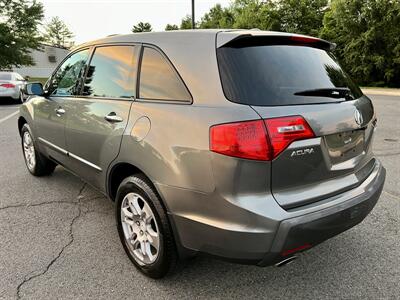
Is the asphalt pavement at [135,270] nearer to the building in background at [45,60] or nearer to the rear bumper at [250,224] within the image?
the rear bumper at [250,224]

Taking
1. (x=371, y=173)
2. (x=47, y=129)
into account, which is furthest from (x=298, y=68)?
(x=47, y=129)

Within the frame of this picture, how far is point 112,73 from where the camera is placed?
3115 mm

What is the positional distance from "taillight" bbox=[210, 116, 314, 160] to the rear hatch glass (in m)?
0.15

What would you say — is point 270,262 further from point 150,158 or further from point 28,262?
point 28,262

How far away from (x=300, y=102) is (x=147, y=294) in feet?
5.30

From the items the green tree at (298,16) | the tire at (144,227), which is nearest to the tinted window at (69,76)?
the tire at (144,227)

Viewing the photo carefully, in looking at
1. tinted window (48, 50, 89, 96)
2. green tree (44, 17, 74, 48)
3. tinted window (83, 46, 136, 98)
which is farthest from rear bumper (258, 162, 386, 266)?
green tree (44, 17, 74, 48)

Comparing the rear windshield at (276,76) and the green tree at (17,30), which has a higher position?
the rear windshield at (276,76)

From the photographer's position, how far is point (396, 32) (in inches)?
1032

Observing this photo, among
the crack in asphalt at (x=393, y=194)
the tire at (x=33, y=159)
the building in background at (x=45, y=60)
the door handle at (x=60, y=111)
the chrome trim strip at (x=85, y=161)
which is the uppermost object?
the door handle at (x=60, y=111)

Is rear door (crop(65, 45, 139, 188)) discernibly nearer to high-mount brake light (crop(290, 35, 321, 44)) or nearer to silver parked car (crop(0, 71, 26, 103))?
high-mount brake light (crop(290, 35, 321, 44))

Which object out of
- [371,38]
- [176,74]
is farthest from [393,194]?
[371,38]

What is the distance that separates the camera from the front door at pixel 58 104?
145 inches

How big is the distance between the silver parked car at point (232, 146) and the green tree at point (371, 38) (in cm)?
2717
